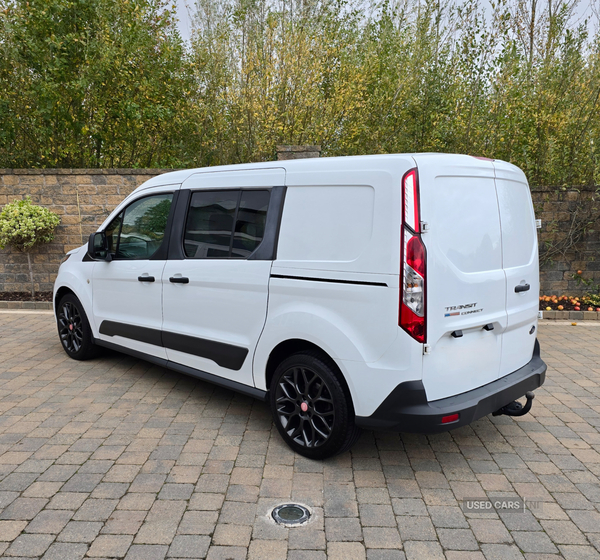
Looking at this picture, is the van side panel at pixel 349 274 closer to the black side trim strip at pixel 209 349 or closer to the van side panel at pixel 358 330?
the van side panel at pixel 358 330

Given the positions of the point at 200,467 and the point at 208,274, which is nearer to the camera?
the point at 200,467

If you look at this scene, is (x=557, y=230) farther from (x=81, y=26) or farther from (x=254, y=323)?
(x=81, y=26)

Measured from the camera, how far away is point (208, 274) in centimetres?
408

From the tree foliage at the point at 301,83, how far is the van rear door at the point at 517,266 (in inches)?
221

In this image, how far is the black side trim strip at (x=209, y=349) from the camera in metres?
3.93

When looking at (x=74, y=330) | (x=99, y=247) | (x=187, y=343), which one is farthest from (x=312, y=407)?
(x=74, y=330)

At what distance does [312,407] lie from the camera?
343cm

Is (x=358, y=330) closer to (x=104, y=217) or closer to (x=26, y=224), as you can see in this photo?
(x=104, y=217)

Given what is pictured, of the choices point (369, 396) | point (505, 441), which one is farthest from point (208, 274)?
point (505, 441)

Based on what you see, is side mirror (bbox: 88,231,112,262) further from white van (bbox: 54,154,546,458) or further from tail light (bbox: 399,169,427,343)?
tail light (bbox: 399,169,427,343)

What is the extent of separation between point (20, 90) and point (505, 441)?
935cm

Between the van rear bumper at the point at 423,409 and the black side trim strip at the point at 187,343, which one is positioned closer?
the van rear bumper at the point at 423,409

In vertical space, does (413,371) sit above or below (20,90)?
below

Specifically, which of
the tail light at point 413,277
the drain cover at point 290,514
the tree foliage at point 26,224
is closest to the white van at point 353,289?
the tail light at point 413,277
